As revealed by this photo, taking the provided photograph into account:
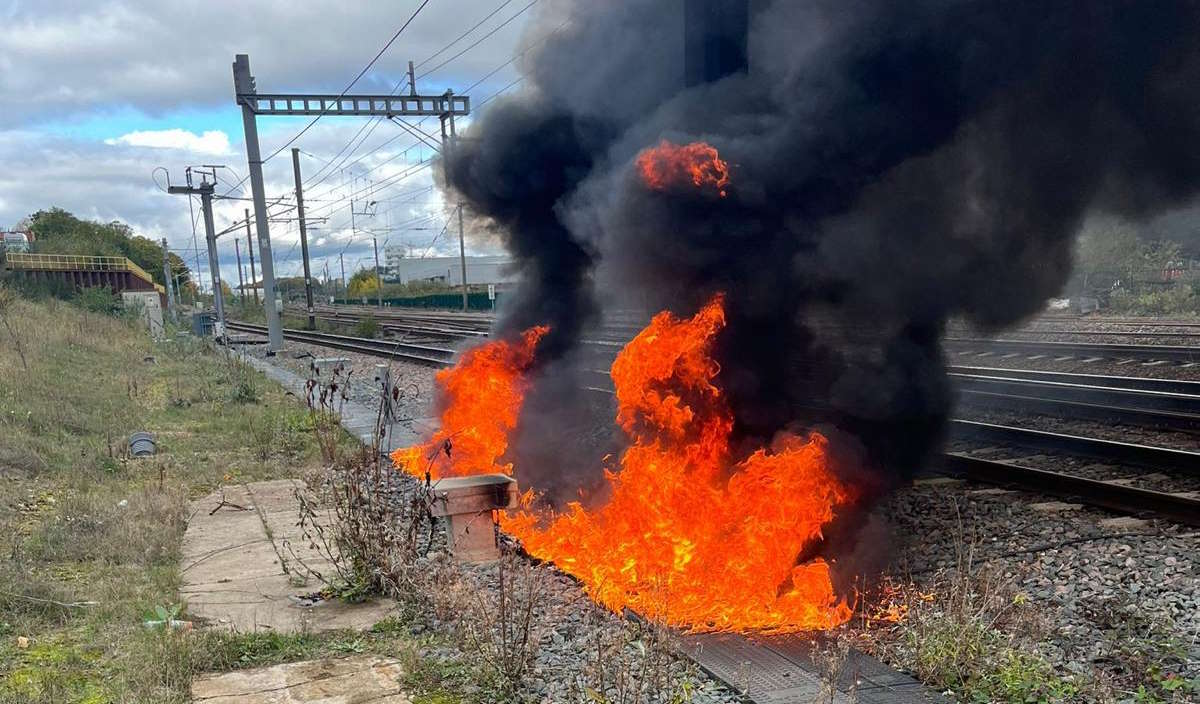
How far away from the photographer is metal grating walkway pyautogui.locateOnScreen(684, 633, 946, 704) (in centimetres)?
433

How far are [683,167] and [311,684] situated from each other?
14.6ft

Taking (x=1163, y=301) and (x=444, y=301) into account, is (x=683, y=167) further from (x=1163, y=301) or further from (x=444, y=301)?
(x=444, y=301)

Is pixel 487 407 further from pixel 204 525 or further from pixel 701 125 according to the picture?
pixel 701 125

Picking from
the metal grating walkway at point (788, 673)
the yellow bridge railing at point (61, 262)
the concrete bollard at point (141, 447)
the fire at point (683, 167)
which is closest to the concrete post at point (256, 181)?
the concrete bollard at point (141, 447)

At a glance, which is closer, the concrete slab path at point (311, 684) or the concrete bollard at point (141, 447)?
the concrete slab path at point (311, 684)

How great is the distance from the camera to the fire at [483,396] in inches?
377

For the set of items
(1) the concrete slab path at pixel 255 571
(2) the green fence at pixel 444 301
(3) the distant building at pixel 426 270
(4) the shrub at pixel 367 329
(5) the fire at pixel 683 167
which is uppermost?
(3) the distant building at pixel 426 270

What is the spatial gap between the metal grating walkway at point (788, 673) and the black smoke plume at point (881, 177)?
226 centimetres

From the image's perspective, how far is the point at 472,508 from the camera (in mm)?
6715

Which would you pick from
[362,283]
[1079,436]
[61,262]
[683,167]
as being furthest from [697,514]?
[362,283]

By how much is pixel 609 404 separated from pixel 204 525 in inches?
229

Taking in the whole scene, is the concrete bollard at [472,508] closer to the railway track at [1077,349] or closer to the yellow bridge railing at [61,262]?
the railway track at [1077,349]

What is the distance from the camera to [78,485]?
9.25 metres

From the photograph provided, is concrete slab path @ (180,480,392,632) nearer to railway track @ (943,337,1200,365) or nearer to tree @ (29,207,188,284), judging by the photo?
railway track @ (943,337,1200,365)
